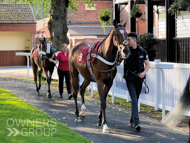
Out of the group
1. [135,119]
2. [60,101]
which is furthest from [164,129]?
[60,101]

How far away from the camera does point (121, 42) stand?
7297mm

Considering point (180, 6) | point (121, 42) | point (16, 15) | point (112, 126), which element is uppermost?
point (16, 15)

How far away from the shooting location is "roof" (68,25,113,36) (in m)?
40.3

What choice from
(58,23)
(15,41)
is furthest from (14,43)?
(58,23)

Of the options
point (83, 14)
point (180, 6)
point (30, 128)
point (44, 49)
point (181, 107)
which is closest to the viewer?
point (181, 107)

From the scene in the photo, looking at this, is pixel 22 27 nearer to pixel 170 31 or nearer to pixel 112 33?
pixel 170 31

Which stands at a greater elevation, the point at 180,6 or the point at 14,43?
the point at 180,6

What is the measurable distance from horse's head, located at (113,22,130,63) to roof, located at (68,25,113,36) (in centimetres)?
3266

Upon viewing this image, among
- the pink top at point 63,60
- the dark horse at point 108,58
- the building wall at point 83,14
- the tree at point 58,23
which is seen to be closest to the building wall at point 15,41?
the building wall at point 83,14

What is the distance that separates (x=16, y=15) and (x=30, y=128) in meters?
28.8

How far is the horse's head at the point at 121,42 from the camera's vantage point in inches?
279

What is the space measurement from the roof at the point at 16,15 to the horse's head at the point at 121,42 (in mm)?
27804

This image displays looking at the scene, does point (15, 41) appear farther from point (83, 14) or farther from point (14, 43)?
point (83, 14)

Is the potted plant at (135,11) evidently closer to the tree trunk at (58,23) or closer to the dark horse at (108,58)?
the tree trunk at (58,23)
